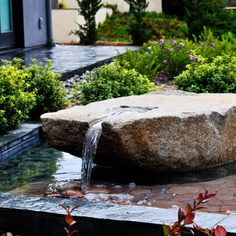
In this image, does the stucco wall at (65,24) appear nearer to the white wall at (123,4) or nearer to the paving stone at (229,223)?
the white wall at (123,4)

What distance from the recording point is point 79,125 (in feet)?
19.8

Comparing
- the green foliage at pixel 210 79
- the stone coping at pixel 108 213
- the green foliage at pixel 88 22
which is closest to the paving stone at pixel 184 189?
the stone coping at pixel 108 213

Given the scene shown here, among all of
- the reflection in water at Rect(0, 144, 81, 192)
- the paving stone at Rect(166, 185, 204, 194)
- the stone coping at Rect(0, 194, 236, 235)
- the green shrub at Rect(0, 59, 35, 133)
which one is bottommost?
the reflection in water at Rect(0, 144, 81, 192)

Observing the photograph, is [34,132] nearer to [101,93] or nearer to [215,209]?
[101,93]

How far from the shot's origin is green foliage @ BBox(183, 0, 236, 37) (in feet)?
59.1

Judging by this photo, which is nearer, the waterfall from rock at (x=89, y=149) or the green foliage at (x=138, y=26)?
the waterfall from rock at (x=89, y=149)

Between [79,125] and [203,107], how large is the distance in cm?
112

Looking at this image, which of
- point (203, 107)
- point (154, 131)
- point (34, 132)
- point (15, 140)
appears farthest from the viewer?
point (34, 132)

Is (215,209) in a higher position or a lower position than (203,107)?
lower

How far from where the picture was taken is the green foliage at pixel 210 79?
9.43m

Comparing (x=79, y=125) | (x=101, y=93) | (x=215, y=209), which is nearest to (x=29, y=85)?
(x=101, y=93)

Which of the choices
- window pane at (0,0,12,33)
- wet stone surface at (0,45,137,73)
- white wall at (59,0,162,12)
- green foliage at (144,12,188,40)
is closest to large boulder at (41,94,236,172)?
wet stone surface at (0,45,137,73)

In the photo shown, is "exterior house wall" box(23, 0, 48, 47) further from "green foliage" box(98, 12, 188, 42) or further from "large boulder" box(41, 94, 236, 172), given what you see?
"large boulder" box(41, 94, 236, 172)

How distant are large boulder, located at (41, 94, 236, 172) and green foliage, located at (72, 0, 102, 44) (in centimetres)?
1270
